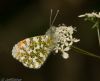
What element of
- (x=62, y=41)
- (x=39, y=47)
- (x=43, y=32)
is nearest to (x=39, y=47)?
(x=39, y=47)

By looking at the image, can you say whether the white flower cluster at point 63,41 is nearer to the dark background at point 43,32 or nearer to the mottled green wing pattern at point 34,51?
the mottled green wing pattern at point 34,51

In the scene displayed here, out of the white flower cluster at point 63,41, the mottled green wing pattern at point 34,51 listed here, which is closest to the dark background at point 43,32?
the white flower cluster at point 63,41

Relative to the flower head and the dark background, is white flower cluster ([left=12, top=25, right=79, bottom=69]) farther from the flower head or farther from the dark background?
the dark background

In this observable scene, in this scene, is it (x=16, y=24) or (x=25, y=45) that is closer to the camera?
(x=25, y=45)

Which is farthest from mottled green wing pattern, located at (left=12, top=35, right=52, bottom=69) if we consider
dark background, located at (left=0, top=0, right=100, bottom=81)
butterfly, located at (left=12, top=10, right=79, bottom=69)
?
dark background, located at (left=0, top=0, right=100, bottom=81)

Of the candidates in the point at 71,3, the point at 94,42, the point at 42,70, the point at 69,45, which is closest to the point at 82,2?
the point at 71,3

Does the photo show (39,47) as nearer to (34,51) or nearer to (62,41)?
(34,51)

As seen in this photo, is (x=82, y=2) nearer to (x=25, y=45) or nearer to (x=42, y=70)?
(x=42, y=70)

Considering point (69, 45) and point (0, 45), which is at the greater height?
point (0, 45)
